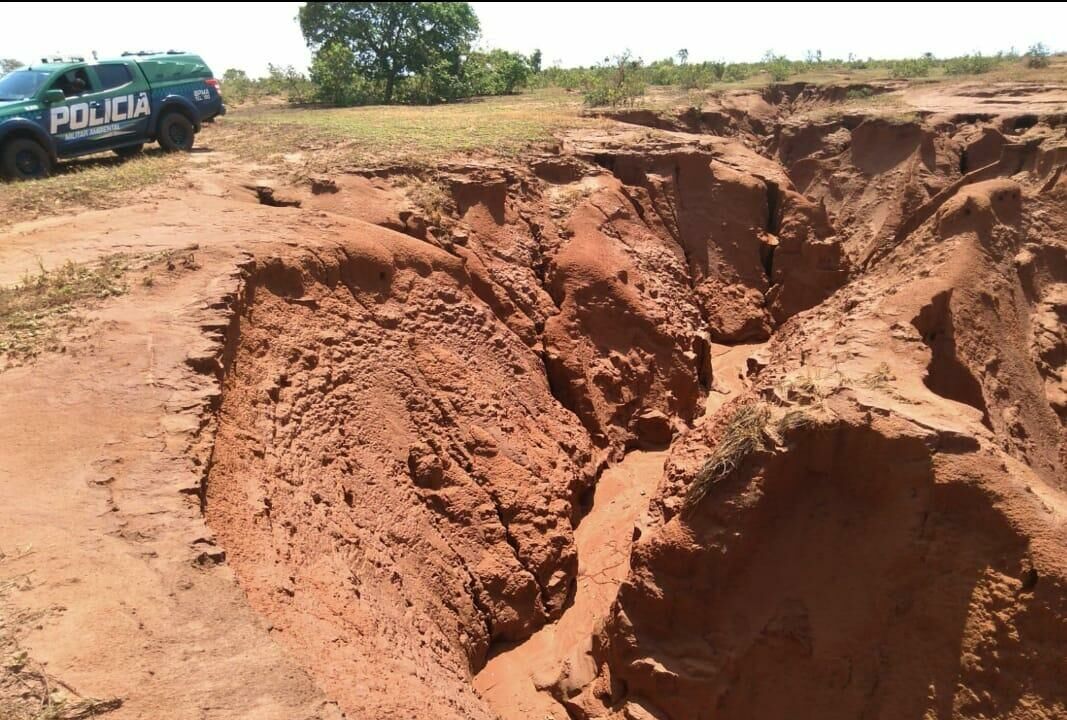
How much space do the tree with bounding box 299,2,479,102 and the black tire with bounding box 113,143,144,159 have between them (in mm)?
10177

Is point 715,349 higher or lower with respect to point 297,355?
lower

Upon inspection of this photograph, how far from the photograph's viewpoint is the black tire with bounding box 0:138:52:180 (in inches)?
391

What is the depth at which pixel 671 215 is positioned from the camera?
11469mm

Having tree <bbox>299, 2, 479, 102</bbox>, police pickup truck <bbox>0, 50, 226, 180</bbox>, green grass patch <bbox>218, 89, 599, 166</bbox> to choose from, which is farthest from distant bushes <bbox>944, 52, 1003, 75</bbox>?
police pickup truck <bbox>0, 50, 226, 180</bbox>

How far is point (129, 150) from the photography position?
39.2 ft

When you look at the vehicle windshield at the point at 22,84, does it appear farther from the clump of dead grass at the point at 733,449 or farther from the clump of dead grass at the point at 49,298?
the clump of dead grass at the point at 733,449

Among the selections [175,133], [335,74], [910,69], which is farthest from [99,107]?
[910,69]

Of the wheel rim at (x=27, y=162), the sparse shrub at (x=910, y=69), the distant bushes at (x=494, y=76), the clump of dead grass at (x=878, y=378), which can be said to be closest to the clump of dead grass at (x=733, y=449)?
the clump of dead grass at (x=878, y=378)

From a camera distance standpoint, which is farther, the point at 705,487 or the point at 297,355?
the point at 297,355

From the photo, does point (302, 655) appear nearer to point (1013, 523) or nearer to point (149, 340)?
point (149, 340)

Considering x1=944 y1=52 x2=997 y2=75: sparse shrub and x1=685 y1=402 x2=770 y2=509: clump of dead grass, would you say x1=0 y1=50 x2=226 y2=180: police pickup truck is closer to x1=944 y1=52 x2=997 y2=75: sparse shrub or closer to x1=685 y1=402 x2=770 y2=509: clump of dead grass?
x1=685 y1=402 x2=770 y2=509: clump of dead grass

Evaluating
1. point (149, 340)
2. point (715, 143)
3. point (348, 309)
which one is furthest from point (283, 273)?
point (715, 143)

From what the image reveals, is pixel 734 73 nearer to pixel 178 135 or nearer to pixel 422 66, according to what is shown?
pixel 422 66

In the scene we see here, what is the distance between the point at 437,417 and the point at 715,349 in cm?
569
